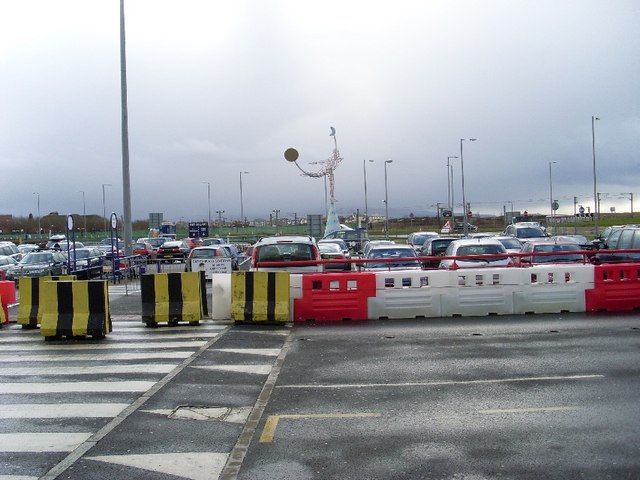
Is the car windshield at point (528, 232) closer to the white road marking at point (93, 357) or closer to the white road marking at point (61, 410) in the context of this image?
the white road marking at point (93, 357)

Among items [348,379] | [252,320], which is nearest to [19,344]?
[252,320]

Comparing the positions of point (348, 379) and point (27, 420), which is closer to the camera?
point (27, 420)

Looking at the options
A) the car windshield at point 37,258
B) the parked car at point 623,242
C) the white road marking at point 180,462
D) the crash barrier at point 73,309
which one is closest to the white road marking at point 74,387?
the white road marking at point 180,462

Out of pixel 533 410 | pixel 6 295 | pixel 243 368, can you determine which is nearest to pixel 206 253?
pixel 6 295

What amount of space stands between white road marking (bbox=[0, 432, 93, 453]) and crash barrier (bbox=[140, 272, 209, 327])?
24.3ft

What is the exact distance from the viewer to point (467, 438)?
6586mm

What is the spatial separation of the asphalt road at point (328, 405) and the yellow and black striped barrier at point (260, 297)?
119 centimetres

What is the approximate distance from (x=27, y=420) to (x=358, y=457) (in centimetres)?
380

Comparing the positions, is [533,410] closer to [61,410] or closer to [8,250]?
[61,410]

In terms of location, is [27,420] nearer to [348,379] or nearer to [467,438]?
[348,379]

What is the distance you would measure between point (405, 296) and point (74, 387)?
7.78m

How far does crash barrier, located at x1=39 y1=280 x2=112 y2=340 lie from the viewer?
42.3 feet

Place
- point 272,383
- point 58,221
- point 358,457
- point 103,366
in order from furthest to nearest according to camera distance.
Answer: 1. point 58,221
2. point 103,366
3. point 272,383
4. point 358,457

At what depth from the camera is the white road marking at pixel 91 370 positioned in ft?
32.6
